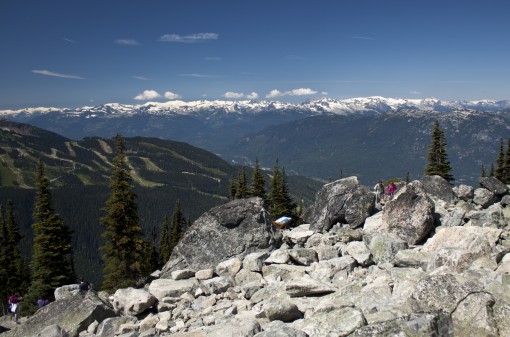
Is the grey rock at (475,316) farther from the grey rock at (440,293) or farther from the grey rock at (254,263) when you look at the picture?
the grey rock at (254,263)

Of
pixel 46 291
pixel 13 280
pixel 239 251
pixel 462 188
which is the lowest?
pixel 13 280

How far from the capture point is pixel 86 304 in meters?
15.2

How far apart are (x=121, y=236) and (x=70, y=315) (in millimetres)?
21275

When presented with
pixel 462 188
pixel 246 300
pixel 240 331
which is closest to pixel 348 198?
pixel 462 188

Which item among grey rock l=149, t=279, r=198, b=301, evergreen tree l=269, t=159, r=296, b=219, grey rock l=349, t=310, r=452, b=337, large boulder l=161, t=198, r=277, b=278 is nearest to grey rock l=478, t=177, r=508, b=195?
large boulder l=161, t=198, r=277, b=278

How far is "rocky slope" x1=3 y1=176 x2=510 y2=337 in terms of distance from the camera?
420 inches

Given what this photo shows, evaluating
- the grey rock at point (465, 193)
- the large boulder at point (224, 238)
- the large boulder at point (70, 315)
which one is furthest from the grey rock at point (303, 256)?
the grey rock at point (465, 193)

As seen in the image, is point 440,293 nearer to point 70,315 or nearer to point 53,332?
point 53,332

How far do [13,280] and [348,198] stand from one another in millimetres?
66505

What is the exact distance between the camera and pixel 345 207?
85.5 ft

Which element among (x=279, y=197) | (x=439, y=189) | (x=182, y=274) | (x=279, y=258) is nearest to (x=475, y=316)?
(x=279, y=258)

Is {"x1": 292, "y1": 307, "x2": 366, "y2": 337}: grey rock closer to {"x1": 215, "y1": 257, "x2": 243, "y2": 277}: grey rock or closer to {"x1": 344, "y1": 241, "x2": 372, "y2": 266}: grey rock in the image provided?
{"x1": 344, "y1": 241, "x2": 372, "y2": 266}: grey rock

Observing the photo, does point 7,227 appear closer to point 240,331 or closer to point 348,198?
point 348,198

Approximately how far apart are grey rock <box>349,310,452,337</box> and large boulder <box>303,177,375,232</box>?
626 inches
